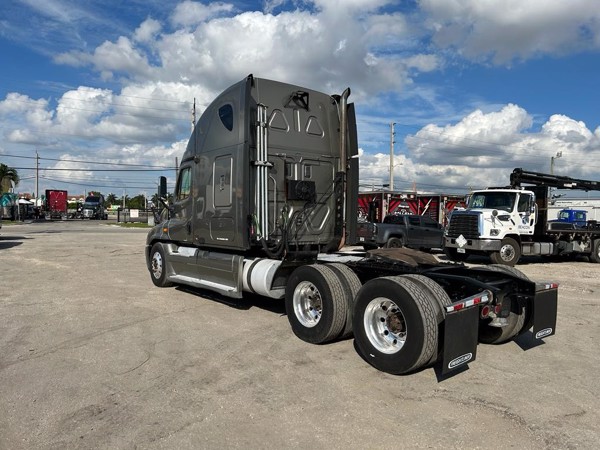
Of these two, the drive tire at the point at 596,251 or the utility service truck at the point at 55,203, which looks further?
the utility service truck at the point at 55,203

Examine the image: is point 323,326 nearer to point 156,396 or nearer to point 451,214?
point 156,396

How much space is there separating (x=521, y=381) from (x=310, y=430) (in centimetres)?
242

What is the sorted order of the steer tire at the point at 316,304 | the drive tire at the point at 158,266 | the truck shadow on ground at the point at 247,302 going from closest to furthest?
the steer tire at the point at 316,304
the truck shadow on ground at the point at 247,302
the drive tire at the point at 158,266

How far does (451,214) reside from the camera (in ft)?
52.9

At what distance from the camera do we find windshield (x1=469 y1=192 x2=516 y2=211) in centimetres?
1575

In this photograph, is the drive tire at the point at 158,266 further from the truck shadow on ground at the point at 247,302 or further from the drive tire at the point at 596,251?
the drive tire at the point at 596,251

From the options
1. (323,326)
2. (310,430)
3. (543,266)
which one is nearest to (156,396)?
(310,430)

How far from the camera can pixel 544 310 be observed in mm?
5168

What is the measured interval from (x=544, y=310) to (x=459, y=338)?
149cm

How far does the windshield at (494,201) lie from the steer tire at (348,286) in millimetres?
11635

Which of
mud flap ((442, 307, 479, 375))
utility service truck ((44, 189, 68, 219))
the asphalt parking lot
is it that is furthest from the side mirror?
utility service truck ((44, 189, 68, 219))

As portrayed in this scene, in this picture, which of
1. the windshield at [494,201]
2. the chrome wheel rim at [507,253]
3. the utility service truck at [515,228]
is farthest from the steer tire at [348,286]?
the windshield at [494,201]

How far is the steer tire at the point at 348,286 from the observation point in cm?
562

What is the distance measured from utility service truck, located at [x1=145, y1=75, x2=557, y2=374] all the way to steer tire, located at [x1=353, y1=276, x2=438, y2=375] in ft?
0.04
